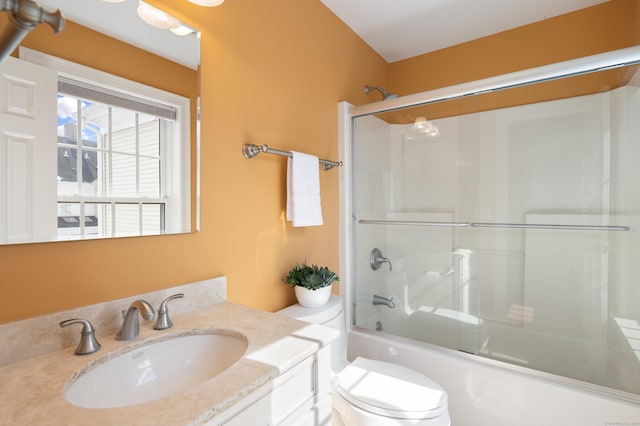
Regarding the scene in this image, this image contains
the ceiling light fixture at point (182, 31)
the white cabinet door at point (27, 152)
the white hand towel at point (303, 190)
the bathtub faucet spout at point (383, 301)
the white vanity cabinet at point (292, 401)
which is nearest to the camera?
the white vanity cabinet at point (292, 401)

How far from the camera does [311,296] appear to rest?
62.9 inches

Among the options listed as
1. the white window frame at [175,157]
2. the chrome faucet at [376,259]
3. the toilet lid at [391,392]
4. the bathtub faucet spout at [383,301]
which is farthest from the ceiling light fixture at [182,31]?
the bathtub faucet spout at [383,301]

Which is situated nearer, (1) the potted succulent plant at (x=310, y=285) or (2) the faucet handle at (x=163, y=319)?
(2) the faucet handle at (x=163, y=319)

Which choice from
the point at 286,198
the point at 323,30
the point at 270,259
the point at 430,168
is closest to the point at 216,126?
the point at 286,198

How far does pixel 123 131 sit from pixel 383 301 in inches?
71.2

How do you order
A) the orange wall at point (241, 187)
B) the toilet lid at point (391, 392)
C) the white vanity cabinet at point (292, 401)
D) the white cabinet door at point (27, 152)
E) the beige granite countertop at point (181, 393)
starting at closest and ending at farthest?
the beige granite countertop at point (181, 393) → the white vanity cabinet at point (292, 401) → the white cabinet door at point (27, 152) → the orange wall at point (241, 187) → the toilet lid at point (391, 392)

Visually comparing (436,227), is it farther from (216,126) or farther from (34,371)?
(34,371)

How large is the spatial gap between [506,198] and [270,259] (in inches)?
58.9

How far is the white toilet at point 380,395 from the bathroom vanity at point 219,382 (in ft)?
1.24

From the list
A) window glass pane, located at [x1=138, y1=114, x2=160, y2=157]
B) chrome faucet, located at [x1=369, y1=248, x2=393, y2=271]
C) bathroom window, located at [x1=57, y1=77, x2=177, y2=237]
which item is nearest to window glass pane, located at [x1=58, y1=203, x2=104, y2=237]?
bathroom window, located at [x1=57, y1=77, x2=177, y2=237]

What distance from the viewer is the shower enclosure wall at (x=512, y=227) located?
1.64 m

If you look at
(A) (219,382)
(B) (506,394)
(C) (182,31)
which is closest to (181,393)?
(A) (219,382)

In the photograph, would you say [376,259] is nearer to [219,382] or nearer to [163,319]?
[163,319]

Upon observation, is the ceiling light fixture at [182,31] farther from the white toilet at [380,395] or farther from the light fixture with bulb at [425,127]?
the light fixture with bulb at [425,127]
